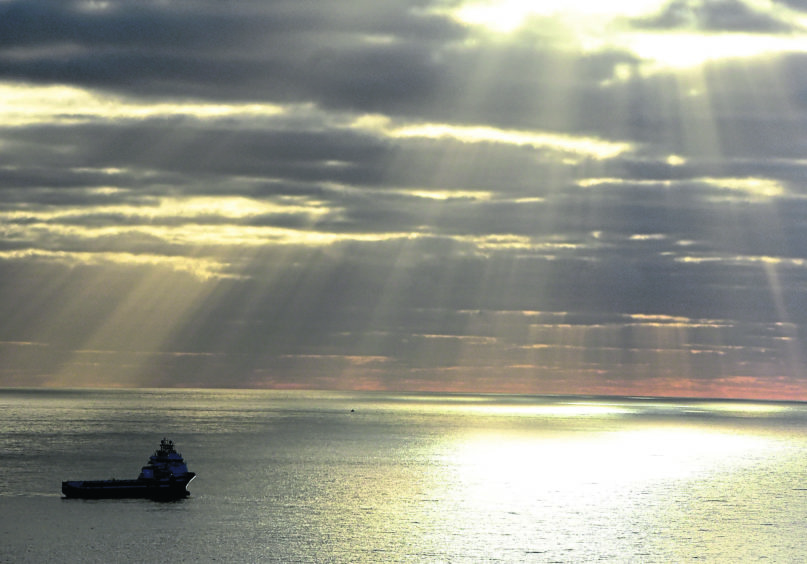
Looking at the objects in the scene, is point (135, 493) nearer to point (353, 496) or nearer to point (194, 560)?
point (353, 496)

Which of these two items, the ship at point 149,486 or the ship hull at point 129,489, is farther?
the ship at point 149,486

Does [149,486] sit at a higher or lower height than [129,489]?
higher

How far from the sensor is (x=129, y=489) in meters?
158

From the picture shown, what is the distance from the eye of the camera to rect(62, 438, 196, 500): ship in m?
154

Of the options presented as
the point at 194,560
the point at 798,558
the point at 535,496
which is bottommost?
the point at 194,560

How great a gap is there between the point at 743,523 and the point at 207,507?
6804 cm

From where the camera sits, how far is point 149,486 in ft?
518

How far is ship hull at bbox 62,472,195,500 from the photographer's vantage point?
154m

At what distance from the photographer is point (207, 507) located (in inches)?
5782

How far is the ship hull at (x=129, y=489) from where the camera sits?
154125mm

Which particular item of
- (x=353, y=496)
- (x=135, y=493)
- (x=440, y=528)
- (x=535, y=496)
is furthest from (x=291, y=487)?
(x=440, y=528)

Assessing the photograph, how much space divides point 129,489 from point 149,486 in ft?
9.31

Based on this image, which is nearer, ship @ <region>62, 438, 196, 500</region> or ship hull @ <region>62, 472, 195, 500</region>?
ship hull @ <region>62, 472, 195, 500</region>

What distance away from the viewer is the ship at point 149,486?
154375mm
